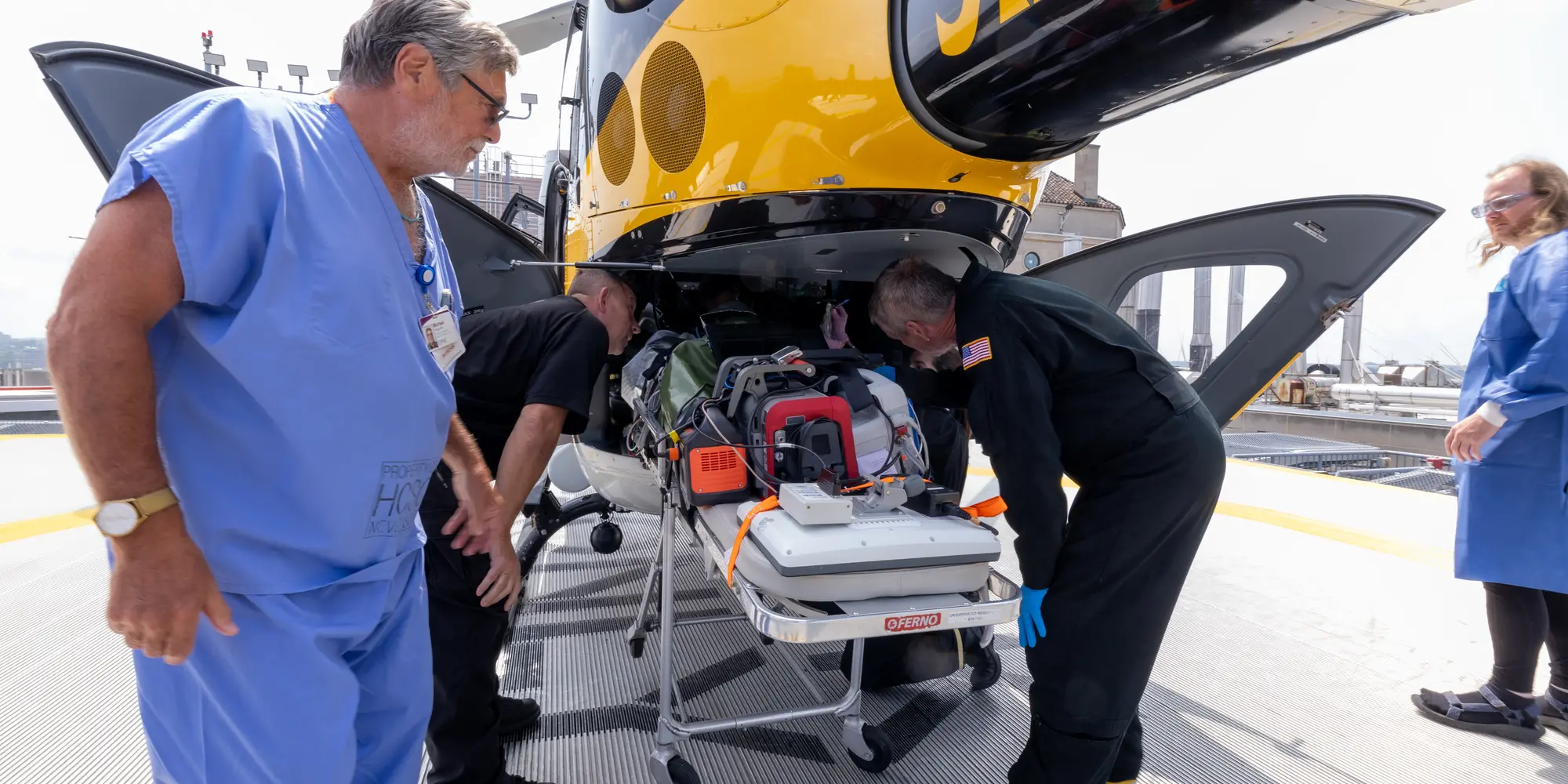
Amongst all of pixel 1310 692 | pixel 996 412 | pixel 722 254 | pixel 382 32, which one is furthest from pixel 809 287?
pixel 1310 692

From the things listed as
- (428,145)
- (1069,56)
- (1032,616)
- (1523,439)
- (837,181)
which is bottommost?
(1032,616)

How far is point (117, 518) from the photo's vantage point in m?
0.92

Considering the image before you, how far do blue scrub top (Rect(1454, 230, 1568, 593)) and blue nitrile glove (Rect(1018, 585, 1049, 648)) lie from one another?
176cm

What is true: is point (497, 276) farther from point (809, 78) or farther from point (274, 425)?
point (274, 425)

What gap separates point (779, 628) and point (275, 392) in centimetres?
88

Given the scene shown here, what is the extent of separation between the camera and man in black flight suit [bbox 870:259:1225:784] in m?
1.77

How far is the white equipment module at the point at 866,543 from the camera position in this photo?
Result: 4.61 feet

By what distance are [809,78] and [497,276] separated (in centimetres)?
186

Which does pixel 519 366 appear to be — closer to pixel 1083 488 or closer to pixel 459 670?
pixel 459 670

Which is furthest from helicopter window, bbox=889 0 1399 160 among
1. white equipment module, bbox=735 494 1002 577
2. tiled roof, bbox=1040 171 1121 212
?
tiled roof, bbox=1040 171 1121 212

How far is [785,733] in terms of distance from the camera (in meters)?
2.41

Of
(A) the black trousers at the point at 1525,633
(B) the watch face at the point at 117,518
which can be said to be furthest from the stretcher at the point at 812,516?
(A) the black trousers at the point at 1525,633

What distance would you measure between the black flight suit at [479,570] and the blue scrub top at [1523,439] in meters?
2.90

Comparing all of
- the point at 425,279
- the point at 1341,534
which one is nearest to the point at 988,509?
the point at 425,279
